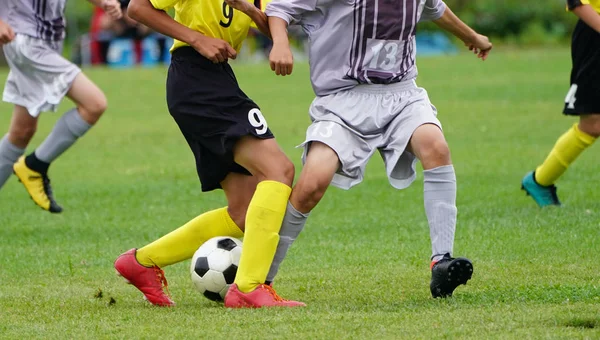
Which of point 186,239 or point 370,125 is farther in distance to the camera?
point 186,239

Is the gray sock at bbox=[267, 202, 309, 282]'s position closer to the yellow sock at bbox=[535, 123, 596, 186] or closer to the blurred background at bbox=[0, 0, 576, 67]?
the yellow sock at bbox=[535, 123, 596, 186]

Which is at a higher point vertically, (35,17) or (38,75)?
(35,17)

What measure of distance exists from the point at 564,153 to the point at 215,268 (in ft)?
12.0

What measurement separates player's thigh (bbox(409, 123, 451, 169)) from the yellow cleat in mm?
4218

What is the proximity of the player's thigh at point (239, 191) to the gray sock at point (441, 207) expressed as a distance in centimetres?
89

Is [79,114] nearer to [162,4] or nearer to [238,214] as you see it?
[238,214]

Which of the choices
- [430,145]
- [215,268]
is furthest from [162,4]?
[430,145]

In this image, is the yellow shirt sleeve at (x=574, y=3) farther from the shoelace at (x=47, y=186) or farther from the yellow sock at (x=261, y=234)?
the shoelace at (x=47, y=186)

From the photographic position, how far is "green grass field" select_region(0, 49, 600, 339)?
4742mm

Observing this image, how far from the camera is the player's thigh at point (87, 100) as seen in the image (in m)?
8.31

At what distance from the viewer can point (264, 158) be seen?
5375mm

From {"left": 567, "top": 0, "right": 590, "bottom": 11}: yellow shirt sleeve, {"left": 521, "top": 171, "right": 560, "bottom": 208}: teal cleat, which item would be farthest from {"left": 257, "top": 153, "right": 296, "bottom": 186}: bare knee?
{"left": 521, "top": 171, "right": 560, "bottom": 208}: teal cleat

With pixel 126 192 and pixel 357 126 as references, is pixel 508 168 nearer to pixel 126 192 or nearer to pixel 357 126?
pixel 126 192

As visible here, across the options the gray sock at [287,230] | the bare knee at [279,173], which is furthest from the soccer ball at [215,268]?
the bare knee at [279,173]
